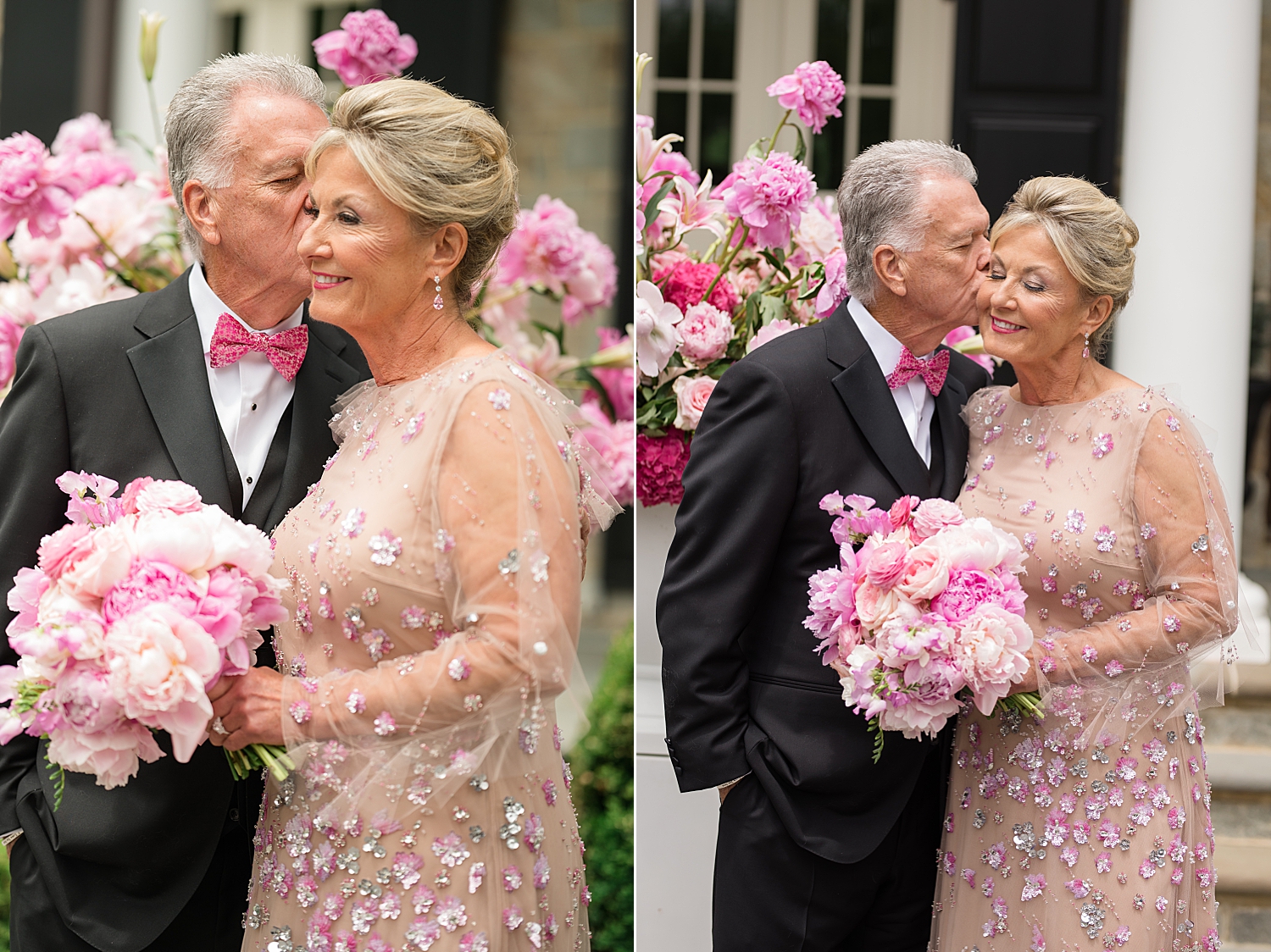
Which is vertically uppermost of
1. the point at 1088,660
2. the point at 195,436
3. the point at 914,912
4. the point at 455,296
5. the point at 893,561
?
the point at 455,296

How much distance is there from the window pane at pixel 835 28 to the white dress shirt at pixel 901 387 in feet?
16.3

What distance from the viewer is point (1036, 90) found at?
545cm

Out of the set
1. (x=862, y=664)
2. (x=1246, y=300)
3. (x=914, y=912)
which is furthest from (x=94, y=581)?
(x=1246, y=300)

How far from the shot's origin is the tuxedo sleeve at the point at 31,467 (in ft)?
7.52

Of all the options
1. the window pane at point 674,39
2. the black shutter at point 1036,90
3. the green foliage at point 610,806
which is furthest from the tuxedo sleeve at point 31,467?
the window pane at point 674,39

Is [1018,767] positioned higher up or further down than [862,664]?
further down

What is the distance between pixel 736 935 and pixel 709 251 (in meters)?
1.64

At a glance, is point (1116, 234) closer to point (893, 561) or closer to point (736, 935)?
point (893, 561)

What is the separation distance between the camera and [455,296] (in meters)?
2.16

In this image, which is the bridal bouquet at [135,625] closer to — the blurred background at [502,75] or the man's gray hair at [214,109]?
the man's gray hair at [214,109]

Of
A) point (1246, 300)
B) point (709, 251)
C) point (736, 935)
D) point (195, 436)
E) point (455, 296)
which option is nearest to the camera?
point (455, 296)

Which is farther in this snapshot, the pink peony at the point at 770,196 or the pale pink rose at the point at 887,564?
the pink peony at the point at 770,196

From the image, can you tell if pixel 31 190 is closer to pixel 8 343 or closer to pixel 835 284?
pixel 8 343

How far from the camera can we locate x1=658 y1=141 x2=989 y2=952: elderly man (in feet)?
7.97
